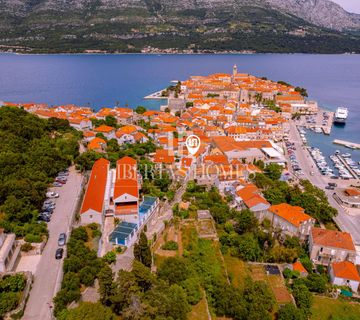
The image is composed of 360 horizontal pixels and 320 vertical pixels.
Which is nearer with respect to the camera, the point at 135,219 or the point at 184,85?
the point at 135,219

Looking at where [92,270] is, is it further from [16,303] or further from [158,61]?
[158,61]

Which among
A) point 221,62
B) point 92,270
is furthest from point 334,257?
point 221,62

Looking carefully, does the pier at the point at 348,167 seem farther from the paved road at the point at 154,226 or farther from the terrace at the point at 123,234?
the terrace at the point at 123,234

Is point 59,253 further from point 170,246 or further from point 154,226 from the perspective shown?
point 154,226

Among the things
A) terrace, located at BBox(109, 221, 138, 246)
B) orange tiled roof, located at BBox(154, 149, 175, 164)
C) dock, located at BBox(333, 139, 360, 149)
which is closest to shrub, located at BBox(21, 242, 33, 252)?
terrace, located at BBox(109, 221, 138, 246)

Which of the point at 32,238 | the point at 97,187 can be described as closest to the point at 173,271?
the point at 32,238
